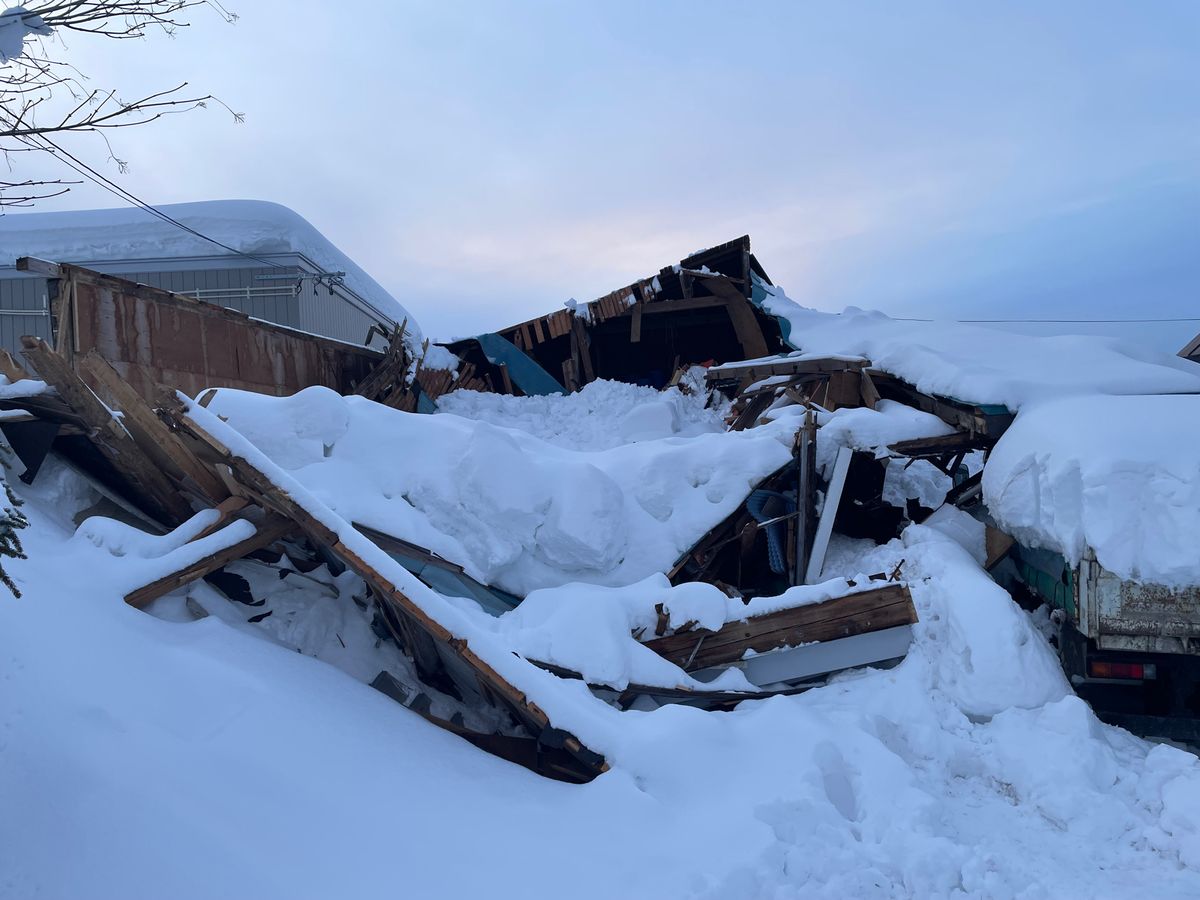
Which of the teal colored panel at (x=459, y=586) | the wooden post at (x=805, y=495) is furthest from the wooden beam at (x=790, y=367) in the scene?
the teal colored panel at (x=459, y=586)

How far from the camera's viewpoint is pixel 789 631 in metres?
4.64

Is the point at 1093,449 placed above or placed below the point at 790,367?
below

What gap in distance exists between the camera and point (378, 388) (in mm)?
11203

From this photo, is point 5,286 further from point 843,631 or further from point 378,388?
point 843,631

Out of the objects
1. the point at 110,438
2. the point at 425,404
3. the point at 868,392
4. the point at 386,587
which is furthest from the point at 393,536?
the point at 425,404

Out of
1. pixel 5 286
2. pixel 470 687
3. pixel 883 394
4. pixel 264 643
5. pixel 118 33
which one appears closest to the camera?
pixel 118 33

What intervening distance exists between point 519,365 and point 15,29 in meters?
11.2

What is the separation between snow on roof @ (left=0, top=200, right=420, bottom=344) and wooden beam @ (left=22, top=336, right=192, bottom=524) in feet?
31.4

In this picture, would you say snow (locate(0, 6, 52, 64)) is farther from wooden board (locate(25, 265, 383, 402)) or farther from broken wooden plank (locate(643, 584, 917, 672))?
wooden board (locate(25, 265, 383, 402))

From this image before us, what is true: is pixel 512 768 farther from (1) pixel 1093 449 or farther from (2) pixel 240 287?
(2) pixel 240 287

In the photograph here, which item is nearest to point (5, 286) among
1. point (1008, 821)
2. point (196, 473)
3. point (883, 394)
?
point (196, 473)

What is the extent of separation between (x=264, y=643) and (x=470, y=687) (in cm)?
116

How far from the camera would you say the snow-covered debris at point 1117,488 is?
3.97m

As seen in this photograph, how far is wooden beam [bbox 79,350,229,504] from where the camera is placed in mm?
4555
